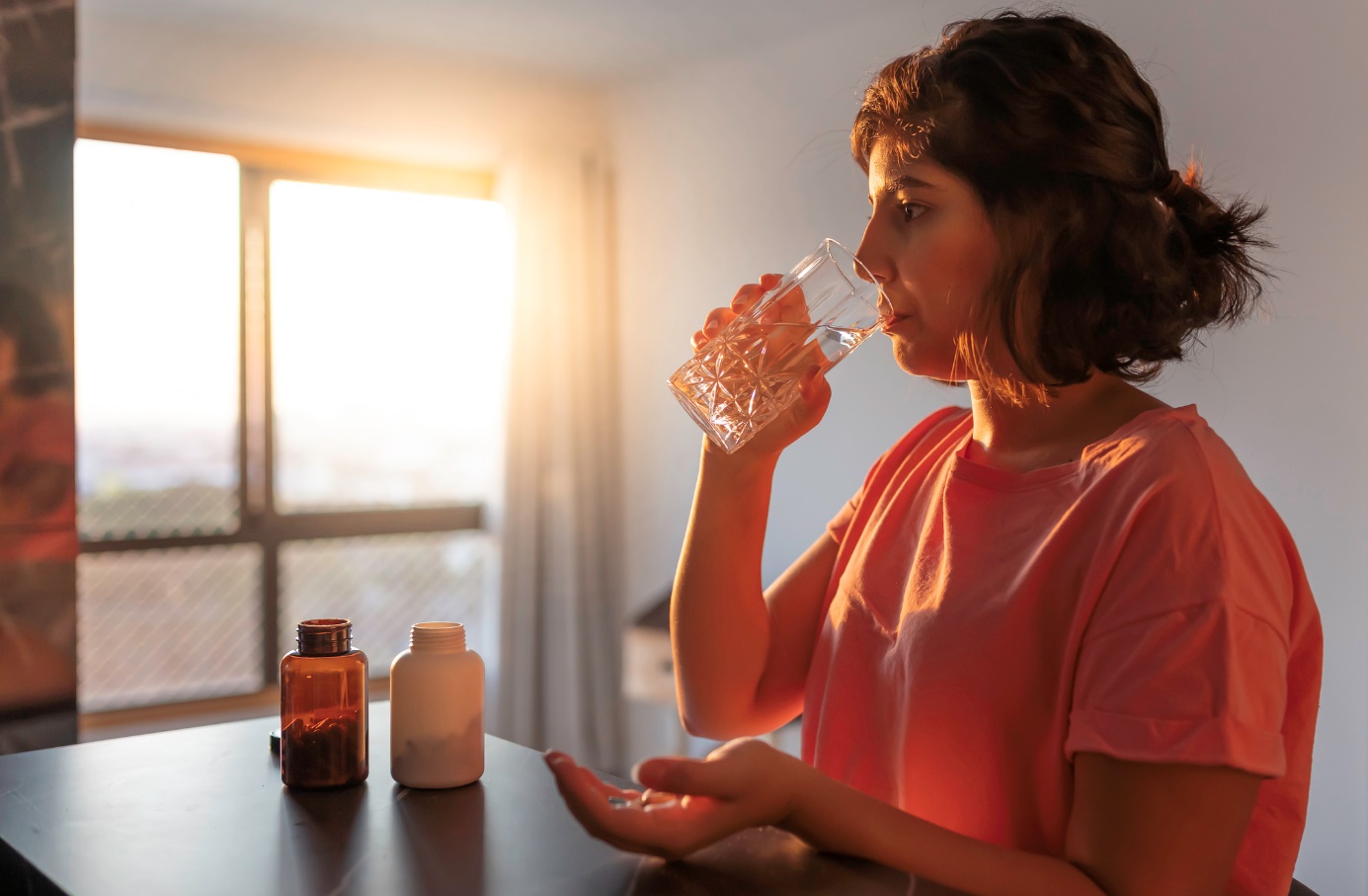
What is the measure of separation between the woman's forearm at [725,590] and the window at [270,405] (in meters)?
2.68

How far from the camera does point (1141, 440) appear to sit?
35.9 inches

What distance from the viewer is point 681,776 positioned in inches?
29.1

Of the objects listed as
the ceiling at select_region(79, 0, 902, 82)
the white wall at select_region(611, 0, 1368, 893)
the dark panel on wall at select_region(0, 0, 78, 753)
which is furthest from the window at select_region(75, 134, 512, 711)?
the dark panel on wall at select_region(0, 0, 78, 753)

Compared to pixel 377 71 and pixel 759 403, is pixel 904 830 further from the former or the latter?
pixel 377 71

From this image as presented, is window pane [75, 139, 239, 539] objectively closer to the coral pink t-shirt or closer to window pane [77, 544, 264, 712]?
window pane [77, 544, 264, 712]

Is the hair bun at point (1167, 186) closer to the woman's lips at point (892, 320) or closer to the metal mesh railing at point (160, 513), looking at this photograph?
the woman's lips at point (892, 320)

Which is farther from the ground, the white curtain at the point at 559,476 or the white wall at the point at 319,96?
the white wall at the point at 319,96

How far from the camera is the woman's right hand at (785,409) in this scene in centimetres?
114

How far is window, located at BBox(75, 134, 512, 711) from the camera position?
356 centimetres

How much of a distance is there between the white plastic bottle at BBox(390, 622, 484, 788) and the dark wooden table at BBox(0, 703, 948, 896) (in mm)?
16

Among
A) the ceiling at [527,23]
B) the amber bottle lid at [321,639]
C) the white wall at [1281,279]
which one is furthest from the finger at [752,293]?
the ceiling at [527,23]

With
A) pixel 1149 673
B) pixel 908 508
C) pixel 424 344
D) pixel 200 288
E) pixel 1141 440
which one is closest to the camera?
pixel 1149 673

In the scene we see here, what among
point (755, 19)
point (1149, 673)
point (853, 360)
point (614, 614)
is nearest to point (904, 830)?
point (1149, 673)

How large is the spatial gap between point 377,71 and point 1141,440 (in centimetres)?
344
